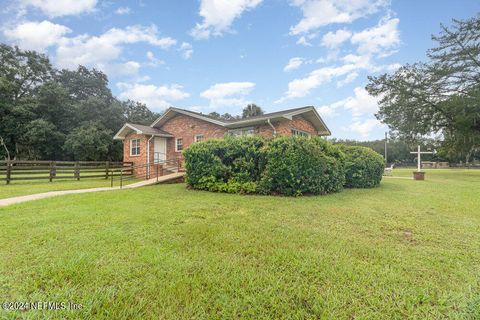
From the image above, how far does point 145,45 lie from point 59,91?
70.7ft

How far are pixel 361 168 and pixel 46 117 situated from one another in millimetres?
35781

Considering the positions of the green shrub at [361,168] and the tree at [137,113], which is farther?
the tree at [137,113]

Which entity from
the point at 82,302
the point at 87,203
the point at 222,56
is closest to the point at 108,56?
the point at 222,56

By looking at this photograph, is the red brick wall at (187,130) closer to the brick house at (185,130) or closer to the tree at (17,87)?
the brick house at (185,130)

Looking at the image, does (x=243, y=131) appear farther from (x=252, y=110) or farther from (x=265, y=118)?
(x=252, y=110)

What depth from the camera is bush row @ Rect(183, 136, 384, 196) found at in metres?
7.43

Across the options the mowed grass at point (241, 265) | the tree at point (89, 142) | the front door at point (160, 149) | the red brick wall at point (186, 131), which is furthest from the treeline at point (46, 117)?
the mowed grass at point (241, 265)

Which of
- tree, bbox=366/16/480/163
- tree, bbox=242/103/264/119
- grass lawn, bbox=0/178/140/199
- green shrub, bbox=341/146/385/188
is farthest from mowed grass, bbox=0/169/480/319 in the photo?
tree, bbox=242/103/264/119

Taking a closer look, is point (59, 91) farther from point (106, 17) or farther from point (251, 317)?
point (251, 317)

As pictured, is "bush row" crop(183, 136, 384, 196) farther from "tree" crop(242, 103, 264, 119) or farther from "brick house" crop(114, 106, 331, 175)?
"tree" crop(242, 103, 264, 119)

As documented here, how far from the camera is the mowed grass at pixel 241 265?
1872 mm

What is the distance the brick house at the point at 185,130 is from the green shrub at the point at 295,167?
5136 mm

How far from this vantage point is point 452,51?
17.6 metres

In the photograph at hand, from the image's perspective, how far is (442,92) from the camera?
60.9 ft
